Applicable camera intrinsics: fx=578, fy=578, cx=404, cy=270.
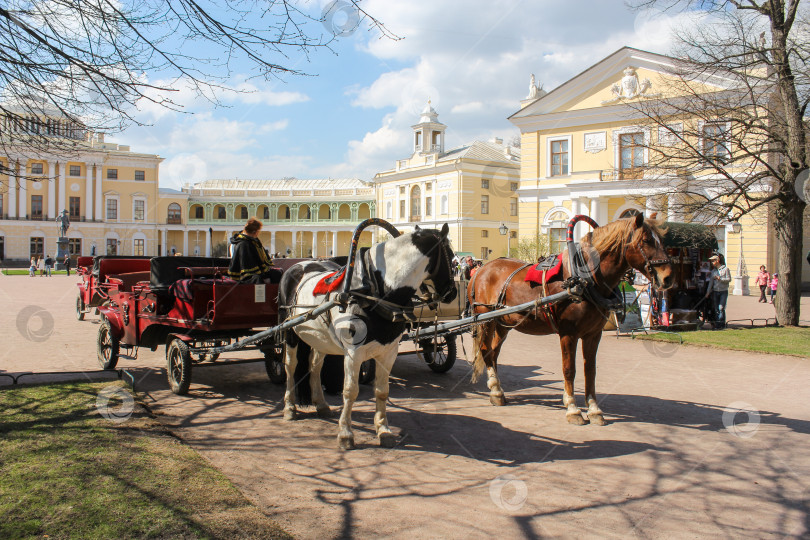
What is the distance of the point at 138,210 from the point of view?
7675 cm

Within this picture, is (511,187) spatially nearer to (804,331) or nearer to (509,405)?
(804,331)

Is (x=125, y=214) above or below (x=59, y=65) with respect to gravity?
above

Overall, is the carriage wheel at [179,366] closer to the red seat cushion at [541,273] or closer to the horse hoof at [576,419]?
the red seat cushion at [541,273]

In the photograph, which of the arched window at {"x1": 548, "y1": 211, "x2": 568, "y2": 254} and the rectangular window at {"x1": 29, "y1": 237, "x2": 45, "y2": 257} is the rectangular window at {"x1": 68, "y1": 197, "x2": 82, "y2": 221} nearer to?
the rectangular window at {"x1": 29, "y1": 237, "x2": 45, "y2": 257}

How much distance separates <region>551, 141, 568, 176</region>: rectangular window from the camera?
36562 millimetres

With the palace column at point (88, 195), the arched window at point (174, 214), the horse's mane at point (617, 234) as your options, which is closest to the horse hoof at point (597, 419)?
the horse's mane at point (617, 234)

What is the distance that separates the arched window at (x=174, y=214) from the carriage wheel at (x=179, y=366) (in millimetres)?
78336

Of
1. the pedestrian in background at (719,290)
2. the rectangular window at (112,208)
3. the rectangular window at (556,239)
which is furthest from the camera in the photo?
the rectangular window at (112,208)

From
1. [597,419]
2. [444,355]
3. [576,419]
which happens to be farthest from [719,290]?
[576,419]

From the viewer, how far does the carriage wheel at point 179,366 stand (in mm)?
7441

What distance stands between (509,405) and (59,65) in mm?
6218

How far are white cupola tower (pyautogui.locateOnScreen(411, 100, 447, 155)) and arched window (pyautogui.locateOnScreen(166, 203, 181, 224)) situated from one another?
120ft

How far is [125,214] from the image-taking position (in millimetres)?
75750

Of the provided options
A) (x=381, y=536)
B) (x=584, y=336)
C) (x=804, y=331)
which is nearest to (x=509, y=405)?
(x=584, y=336)
